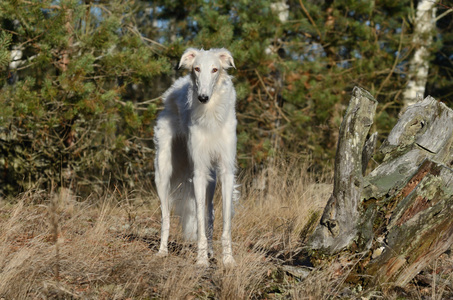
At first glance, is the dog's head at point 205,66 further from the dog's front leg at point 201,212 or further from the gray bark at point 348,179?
the gray bark at point 348,179

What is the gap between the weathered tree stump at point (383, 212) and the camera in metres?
3.39

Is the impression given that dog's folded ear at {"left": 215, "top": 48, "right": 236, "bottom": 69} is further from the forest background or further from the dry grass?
the forest background

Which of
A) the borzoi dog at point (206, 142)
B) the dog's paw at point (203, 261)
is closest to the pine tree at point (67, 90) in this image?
the borzoi dog at point (206, 142)

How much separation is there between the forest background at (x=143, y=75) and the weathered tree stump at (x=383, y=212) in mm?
3228

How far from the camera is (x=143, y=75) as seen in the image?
6.93m

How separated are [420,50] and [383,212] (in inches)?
334

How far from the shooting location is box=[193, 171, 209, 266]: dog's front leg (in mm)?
4199

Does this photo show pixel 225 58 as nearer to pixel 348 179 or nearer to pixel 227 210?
Answer: pixel 227 210

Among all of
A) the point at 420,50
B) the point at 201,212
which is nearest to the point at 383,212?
the point at 201,212

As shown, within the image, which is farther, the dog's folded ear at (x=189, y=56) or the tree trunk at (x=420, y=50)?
the tree trunk at (x=420, y=50)

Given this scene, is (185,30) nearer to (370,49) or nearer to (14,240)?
(370,49)

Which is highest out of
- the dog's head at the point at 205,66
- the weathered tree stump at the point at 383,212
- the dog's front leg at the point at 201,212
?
the dog's head at the point at 205,66

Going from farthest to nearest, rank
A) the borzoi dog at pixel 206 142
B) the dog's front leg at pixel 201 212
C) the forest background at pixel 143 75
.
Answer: the forest background at pixel 143 75, the borzoi dog at pixel 206 142, the dog's front leg at pixel 201 212

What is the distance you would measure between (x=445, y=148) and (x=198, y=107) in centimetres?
219
